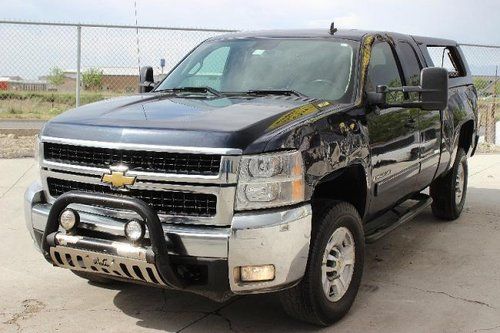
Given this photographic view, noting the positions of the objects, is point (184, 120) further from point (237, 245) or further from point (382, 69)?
point (382, 69)

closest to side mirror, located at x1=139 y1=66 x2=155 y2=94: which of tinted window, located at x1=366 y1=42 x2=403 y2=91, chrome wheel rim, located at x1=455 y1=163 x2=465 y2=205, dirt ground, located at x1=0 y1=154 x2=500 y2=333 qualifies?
dirt ground, located at x1=0 y1=154 x2=500 y2=333

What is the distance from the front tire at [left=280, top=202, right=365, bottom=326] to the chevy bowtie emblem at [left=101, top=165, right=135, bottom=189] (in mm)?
1105

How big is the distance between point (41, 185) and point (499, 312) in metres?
3.15

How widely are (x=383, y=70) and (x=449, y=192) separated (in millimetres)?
2147

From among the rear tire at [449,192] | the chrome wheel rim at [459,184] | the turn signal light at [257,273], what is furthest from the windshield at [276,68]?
the chrome wheel rim at [459,184]

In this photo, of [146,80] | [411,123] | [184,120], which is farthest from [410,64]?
[184,120]

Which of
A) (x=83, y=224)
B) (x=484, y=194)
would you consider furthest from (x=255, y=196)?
(x=484, y=194)

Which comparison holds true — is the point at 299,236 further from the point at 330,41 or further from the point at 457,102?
the point at 457,102

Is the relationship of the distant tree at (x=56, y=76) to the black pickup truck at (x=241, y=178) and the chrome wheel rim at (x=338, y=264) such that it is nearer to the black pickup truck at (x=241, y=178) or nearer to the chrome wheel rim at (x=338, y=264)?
the black pickup truck at (x=241, y=178)

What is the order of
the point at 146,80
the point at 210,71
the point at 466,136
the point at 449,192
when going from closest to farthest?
the point at 210,71 → the point at 146,80 → the point at 449,192 → the point at 466,136

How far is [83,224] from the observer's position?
3715mm

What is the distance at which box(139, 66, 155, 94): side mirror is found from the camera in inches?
219

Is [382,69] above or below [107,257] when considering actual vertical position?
above

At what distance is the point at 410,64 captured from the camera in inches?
223
